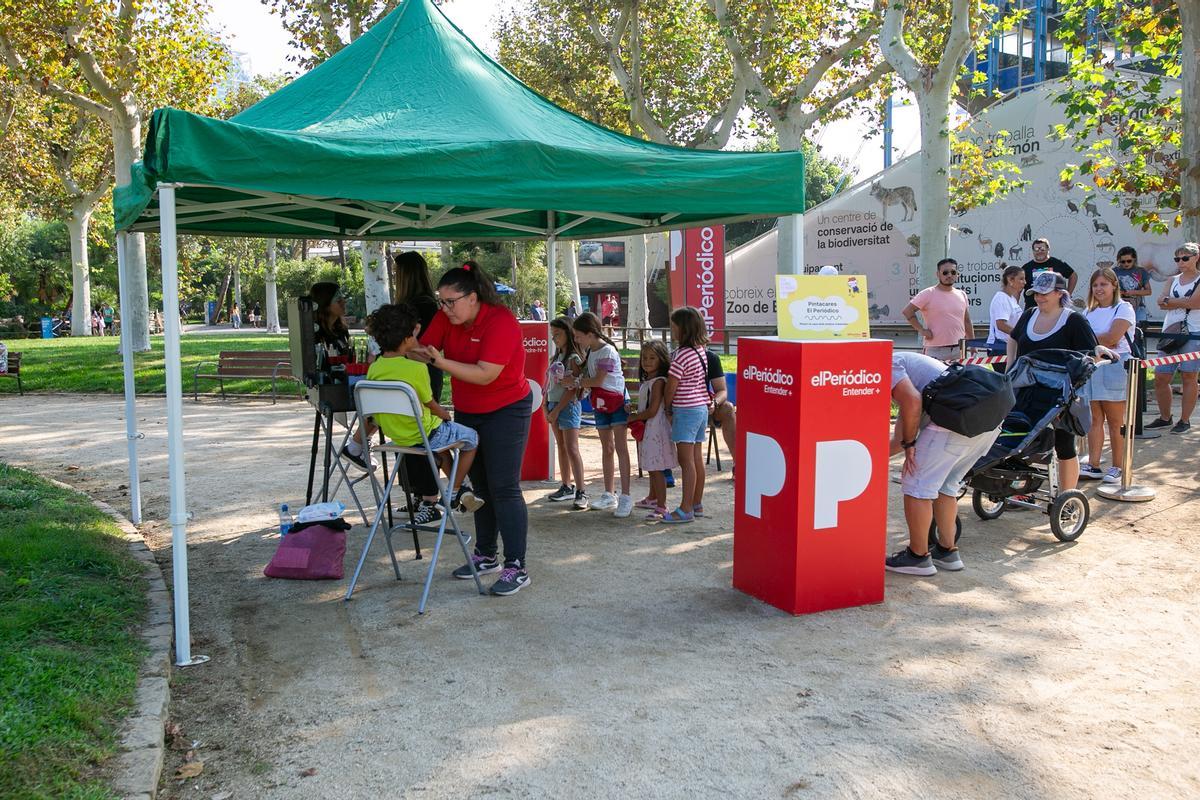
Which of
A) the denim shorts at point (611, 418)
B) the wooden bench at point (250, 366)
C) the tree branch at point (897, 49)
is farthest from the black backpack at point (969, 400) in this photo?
the wooden bench at point (250, 366)

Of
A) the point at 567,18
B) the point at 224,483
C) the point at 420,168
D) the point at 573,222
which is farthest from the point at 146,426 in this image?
the point at 567,18

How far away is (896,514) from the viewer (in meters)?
7.02

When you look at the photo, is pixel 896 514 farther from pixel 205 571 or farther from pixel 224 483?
pixel 224 483

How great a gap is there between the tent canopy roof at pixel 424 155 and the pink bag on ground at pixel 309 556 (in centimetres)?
194

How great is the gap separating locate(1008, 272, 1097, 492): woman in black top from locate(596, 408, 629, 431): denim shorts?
9.11ft

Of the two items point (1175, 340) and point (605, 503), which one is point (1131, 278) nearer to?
point (1175, 340)

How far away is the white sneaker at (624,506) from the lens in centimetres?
690

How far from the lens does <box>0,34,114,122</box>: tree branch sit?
734 inches

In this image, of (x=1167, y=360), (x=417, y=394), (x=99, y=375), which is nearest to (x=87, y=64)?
(x=99, y=375)

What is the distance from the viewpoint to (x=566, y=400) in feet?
23.1

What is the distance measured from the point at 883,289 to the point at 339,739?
25277 millimetres

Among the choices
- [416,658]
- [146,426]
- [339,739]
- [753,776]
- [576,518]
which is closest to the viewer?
[753,776]

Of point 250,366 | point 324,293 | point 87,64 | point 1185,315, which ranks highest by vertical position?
point 87,64

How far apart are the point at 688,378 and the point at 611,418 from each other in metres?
0.80
